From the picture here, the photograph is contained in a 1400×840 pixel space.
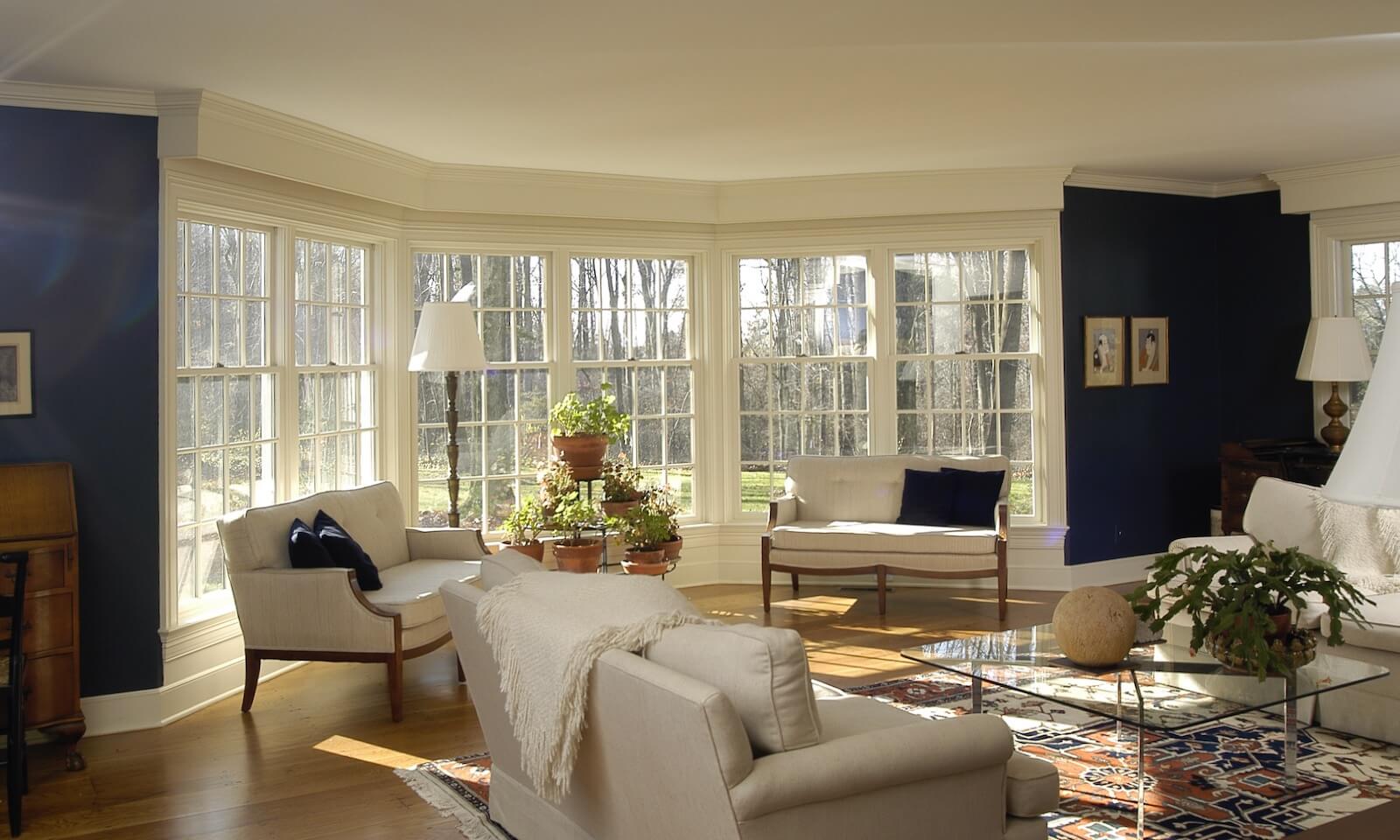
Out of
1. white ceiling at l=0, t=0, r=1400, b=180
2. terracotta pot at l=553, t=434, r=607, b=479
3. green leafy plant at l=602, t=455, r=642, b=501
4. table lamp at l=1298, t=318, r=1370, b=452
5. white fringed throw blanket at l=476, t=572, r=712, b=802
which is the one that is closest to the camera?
white fringed throw blanket at l=476, t=572, r=712, b=802

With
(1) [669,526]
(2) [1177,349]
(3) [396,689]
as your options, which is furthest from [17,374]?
(2) [1177,349]

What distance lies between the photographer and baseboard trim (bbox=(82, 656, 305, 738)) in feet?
16.1

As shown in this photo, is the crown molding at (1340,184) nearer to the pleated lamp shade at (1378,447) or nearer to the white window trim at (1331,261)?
the white window trim at (1331,261)

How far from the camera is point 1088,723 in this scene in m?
4.69

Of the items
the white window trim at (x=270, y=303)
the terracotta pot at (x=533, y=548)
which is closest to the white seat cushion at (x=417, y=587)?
the terracotta pot at (x=533, y=548)

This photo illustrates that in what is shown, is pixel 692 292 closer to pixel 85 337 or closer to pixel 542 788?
pixel 85 337

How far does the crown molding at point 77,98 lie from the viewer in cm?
473

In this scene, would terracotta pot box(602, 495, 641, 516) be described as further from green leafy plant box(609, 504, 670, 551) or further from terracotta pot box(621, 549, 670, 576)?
terracotta pot box(621, 549, 670, 576)

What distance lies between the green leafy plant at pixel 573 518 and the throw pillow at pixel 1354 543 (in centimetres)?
358

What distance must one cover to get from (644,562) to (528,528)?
0.69 metres

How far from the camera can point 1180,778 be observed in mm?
4102

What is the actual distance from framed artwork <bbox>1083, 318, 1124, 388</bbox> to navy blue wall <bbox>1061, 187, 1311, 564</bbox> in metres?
0.06

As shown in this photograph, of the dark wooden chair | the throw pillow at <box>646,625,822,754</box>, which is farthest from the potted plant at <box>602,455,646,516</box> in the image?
the throw pillow at <box>646,625,822,754</box>

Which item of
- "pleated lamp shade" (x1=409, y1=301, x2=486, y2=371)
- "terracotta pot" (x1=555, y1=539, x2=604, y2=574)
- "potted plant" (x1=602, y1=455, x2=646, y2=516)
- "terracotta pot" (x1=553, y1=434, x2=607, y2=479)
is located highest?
"pleated lamp shade" (x1=409, y1=301, x2=486, y2=371)
